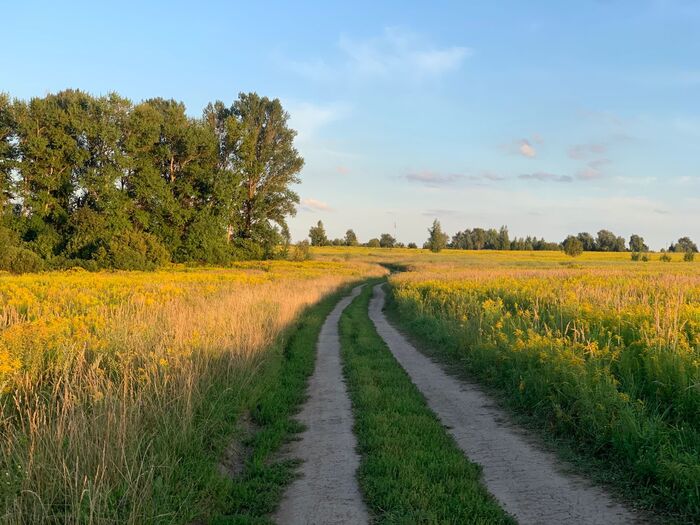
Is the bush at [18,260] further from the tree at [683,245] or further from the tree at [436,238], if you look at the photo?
the tree at [683,245]

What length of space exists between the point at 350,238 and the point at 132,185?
112313 millimetres

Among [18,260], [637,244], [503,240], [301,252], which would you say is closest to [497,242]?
[503,240]

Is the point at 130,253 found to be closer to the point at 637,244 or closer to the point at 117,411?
the point at 117,411

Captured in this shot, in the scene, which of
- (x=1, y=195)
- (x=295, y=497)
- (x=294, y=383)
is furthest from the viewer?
(x=1, y=195)

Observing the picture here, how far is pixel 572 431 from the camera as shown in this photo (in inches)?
257

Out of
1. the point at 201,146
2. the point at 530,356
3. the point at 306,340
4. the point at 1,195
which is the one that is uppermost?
the point at 201,146

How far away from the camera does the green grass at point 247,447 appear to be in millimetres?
4492

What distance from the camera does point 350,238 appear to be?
160875mm

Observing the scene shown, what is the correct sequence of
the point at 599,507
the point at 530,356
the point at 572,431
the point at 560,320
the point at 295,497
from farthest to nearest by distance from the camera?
the point at 560,320, the point at 530,356, the point at 572,431, the point at 295,497, the point at 599,507

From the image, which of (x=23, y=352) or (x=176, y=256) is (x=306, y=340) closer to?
(x=23, y=352)

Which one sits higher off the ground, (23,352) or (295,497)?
(23,352)

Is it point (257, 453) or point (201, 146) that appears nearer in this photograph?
point (257, 453)

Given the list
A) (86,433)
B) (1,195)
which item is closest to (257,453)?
(86,433)

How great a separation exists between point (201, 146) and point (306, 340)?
1856 inches
